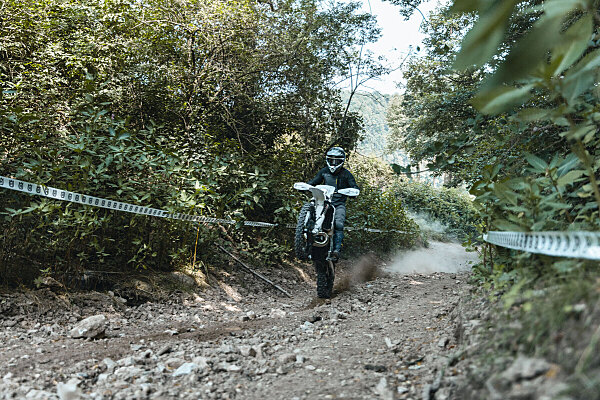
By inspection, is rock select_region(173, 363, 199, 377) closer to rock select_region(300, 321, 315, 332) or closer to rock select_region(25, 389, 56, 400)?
rock select_region(25, 389, 56, 400)

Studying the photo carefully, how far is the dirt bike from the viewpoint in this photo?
582 cm

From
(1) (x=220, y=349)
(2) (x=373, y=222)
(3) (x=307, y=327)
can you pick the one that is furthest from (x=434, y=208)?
(1) (x=220, y=349)

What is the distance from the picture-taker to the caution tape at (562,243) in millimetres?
1490

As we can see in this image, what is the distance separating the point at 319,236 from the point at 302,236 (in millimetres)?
332

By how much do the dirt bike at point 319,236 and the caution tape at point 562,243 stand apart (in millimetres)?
3614

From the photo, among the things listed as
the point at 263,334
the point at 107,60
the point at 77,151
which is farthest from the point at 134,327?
the point at 107,60

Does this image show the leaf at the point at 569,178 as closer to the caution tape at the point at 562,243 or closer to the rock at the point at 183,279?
the caution tape at the point at 562,243

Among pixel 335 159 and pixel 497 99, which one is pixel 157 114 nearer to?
pixel 335 159

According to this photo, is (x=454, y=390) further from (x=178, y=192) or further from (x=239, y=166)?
(x=239, y=166)

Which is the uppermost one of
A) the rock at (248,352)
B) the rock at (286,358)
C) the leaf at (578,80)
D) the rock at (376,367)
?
the leaf at (578,80)

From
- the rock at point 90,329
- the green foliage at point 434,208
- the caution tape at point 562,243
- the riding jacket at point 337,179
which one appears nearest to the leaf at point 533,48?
the caution tape at point 562,243

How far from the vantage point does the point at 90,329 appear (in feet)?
11.6

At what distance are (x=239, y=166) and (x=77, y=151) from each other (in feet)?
9.62

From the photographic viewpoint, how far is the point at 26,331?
3545 millimetres
